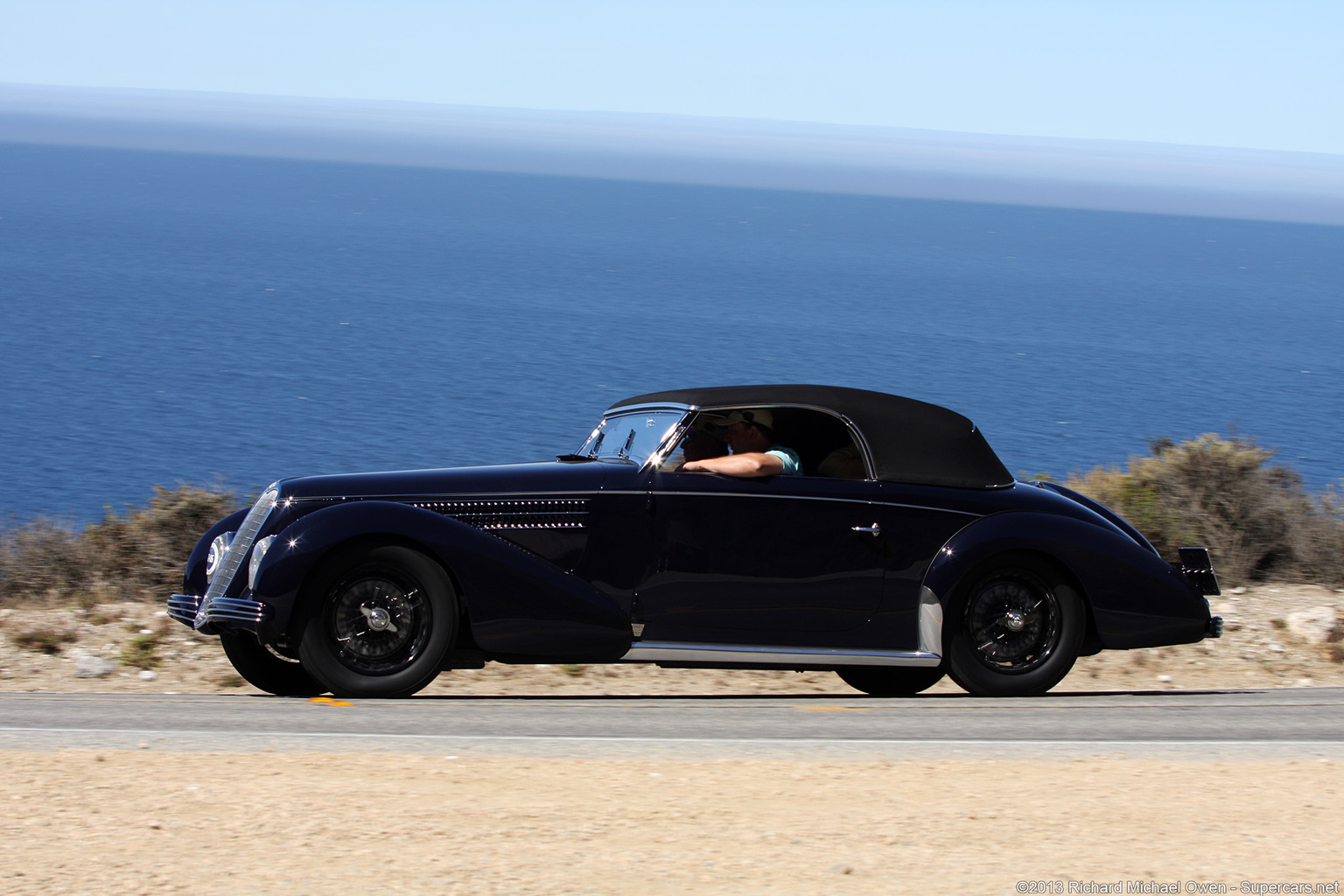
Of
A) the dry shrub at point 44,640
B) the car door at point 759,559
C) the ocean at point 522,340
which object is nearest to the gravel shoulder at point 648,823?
the car door at point 759,559

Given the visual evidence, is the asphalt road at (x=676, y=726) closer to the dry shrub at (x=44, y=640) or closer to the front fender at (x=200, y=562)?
the front fender at (x=200, y=562)

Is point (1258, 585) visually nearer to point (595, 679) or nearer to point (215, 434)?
point (595, 679)

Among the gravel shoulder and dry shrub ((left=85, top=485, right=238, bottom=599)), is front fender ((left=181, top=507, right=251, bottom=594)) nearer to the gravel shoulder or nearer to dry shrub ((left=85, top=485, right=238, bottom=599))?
the gravel shoulder

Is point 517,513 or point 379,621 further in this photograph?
point 517,513


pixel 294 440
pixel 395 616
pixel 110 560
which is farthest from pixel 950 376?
pixel 395 616

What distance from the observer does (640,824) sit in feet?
16.9

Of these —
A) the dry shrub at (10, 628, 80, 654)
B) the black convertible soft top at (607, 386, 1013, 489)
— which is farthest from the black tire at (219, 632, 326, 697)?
the dry shrub at (10, 628, 80, 654)

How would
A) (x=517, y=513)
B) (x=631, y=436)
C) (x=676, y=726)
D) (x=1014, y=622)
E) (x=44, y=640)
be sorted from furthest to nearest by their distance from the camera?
1. (x=44, y=640)
2. (x=631, y=436)
3. (x=1014, y=622)
4. (x=517, y=513)
5. (x=676, y=726)

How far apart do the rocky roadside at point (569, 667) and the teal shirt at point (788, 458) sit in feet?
8.92

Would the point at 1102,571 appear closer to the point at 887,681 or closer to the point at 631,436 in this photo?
the point at 887,681

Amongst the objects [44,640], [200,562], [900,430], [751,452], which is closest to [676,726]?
[751,452]

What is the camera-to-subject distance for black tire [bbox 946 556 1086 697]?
308 inches

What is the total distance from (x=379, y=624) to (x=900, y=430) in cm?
298

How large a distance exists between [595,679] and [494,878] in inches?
228
